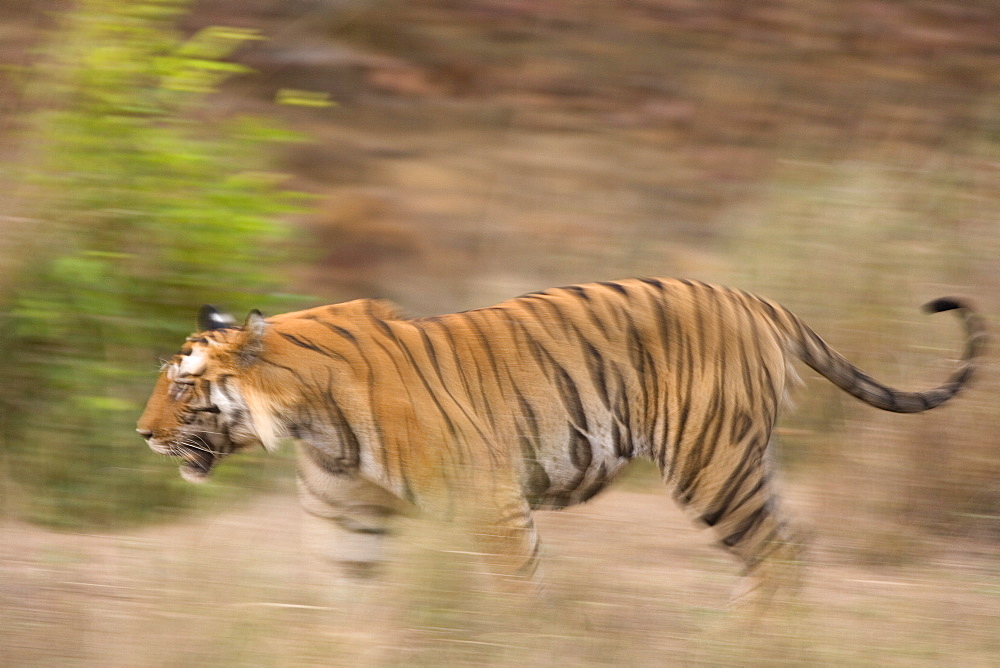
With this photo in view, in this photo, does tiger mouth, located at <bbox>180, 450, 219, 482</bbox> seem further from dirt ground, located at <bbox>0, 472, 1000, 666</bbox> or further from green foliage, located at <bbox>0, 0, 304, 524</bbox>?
green foliage, located at <bbox>0, 0, 304, 524</bbox>

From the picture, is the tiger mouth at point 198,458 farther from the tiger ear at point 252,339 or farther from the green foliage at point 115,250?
the green foliage at point 115,250

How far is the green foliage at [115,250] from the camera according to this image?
4.45 meters

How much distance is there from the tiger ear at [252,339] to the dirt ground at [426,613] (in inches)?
23.4

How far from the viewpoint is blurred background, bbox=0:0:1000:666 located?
10.1 feet

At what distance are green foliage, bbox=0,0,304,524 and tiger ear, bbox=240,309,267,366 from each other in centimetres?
114

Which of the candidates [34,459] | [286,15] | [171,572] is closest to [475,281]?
[286,15]

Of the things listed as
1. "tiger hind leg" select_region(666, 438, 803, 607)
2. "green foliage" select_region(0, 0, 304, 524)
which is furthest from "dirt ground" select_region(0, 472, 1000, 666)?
"green foliage" select_region(0, 0, 304, 524)

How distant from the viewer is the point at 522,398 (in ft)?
12.0

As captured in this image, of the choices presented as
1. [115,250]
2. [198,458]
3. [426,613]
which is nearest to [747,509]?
[426,613]

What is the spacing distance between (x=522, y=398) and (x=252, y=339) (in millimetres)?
925

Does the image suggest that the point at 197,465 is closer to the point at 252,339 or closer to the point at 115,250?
the point at 252,339

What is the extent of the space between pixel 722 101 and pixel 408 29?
2483mm

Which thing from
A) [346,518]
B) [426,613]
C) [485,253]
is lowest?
[485,253]

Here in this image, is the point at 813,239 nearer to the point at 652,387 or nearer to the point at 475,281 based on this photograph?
the point at 652,387
